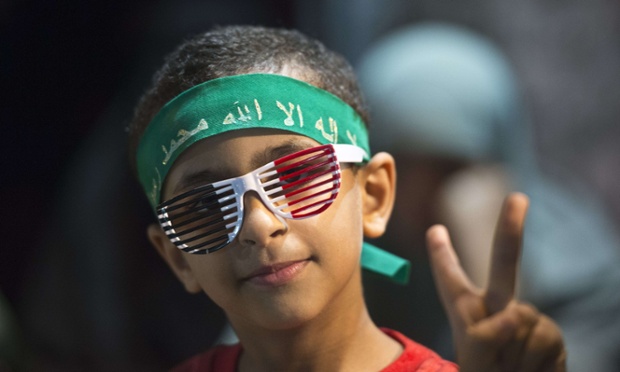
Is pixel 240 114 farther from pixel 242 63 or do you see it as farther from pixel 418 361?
pixel 418 361

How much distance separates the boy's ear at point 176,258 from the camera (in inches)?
65.9

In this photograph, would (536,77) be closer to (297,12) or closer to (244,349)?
(297,12)

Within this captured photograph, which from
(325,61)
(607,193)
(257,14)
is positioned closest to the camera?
(325,61)

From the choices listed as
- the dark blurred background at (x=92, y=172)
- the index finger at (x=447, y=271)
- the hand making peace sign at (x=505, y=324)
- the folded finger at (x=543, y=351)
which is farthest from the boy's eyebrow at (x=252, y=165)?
the dark blurred background at (x=92, y=172)

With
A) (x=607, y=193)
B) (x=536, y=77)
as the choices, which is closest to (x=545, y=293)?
(x=607, y=193)

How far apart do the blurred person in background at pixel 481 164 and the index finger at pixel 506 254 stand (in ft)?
2.69

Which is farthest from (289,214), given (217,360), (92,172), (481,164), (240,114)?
(481,164)

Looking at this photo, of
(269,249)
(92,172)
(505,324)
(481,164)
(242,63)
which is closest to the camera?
(505,324)

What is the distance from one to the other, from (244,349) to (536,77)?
1.29m

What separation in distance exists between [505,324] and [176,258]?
69cm

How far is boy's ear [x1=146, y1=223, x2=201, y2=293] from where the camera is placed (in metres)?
1.67

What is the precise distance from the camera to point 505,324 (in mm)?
1329

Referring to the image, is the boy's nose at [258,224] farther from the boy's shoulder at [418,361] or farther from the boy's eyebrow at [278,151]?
the boy's shoulder at [418,361]

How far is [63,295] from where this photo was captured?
226 centimetres
